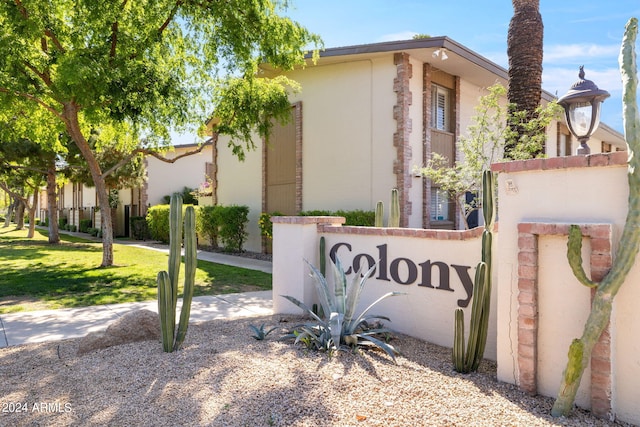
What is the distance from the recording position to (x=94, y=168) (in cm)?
1205

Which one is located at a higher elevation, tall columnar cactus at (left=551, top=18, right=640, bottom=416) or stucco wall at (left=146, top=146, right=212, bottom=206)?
stucco wall at (left=146, top=146, right=212, bottom=206)

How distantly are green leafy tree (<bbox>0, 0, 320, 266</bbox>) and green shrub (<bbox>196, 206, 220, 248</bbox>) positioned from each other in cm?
523

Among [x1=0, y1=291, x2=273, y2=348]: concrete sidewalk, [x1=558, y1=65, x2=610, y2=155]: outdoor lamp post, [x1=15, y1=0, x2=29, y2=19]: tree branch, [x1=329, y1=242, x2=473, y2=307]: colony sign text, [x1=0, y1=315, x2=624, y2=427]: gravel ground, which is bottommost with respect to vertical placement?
[x1=0, y1=291, x2=273, y2=348]: concrete sidewalk

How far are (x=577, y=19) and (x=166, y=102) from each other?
34.6 feet

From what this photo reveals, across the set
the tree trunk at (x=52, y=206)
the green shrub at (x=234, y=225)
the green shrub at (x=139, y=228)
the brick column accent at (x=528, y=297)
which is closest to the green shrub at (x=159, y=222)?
the green shrub at (x=139, y=228)

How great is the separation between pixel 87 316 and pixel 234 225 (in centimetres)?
966

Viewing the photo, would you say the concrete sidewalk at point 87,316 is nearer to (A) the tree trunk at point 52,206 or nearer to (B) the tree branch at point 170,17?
(B) the tree branch at point 170,17

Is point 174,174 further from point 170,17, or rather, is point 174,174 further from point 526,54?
point 526,54

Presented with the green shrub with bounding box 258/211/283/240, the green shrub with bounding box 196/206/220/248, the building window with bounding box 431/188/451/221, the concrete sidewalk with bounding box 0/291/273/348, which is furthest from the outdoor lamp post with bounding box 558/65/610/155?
the green shrub with bounding box 196/206/220/248

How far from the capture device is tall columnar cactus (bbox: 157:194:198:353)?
4.49m

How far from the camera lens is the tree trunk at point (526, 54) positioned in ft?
31.7

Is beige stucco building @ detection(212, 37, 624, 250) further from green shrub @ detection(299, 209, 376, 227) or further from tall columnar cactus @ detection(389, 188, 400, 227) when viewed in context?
tall columnar cactus @ detection(389, 188, 400, 227)

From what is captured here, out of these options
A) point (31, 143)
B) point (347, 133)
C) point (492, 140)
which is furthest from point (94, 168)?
point (492, 140)

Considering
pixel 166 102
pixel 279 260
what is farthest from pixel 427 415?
pixel 166 102
